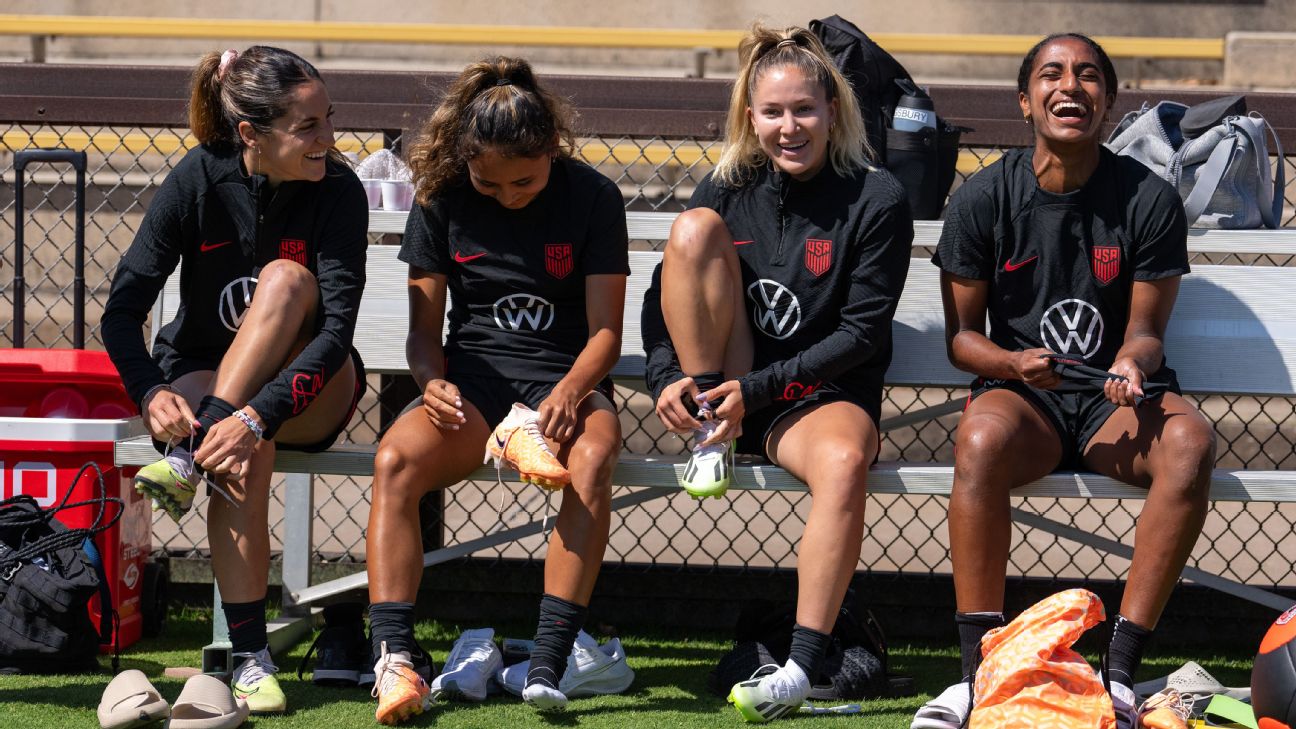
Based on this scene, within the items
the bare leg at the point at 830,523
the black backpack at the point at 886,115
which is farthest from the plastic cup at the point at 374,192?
the bare leg at the point at 830,523

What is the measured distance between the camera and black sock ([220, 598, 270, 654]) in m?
3.09

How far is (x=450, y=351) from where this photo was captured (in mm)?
3445

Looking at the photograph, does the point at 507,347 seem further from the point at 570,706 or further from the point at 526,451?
the point at 570,706

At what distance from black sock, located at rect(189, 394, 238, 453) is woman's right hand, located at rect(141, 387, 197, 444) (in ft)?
0.05

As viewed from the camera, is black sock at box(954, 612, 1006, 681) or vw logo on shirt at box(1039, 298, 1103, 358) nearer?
black sock at box(954, 612, 1006, 681)

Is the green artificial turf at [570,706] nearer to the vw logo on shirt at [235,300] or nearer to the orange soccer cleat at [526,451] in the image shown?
the orange soccer cleat at [526,451]

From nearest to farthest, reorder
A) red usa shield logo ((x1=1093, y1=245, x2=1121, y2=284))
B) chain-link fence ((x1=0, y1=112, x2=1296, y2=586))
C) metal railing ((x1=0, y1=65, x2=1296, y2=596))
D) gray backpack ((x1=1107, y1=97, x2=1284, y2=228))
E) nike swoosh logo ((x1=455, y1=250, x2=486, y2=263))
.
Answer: red usa shield logo ((x1=1093, y1=245, x2=1121, y2=284)) → nike swoosh logo ((x1=455, y1=250, x2=486, y2=263)) → gray backpack ((x1=1107, y1=97, x2=1284, y2=228)) → metal railing ((x1=0, y1=65, x2=1296, y2=596)) → chain-link fence ((x1=0, y1=112, x2=1296, y2=586))

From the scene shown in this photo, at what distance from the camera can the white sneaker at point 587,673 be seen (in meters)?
3.15

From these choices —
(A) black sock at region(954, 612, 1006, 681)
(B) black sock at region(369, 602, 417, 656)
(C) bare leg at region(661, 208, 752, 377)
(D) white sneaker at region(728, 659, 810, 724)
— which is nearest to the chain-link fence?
(B) black sock at region(369, 602, 417, 656)

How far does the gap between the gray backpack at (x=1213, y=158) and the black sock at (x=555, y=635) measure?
1900mm

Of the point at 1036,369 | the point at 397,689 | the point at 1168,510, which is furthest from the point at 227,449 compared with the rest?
the point at 1168,510

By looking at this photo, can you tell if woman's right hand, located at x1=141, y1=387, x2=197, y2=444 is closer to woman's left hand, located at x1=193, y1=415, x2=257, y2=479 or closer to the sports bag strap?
woman's left hand, located at x1=193, y1=415, x2=257, y2=479

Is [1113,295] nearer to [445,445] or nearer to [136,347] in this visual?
[445,445]

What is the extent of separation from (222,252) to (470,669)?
1130mm
